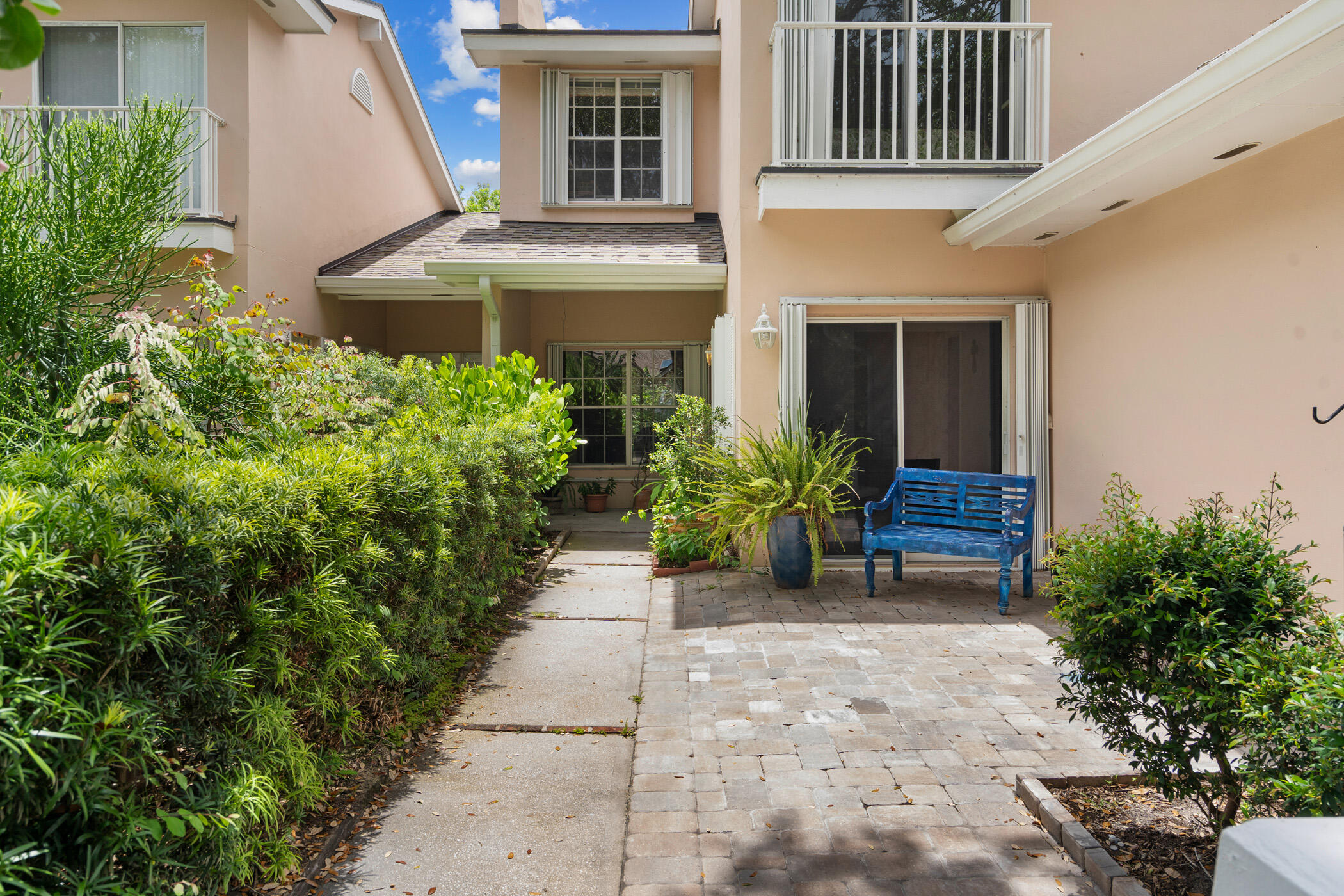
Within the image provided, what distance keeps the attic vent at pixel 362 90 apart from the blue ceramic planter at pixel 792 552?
28.2 ft

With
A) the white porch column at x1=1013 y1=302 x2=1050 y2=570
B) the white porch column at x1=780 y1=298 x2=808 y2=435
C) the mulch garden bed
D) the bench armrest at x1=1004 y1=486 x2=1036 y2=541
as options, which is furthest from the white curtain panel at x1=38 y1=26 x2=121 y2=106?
the mulch garden bed

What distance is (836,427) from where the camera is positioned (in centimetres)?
689

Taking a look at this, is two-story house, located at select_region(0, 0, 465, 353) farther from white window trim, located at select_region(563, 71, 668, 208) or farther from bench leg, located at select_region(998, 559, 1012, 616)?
bench leg, located at select_region(998, 559, 1012, 616)

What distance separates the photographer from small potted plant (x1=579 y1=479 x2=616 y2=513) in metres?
11.0

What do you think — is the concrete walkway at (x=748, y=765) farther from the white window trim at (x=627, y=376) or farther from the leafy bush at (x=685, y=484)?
the white window trim at (x=627, y=376)

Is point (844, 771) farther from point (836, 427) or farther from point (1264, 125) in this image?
point (836, 427)

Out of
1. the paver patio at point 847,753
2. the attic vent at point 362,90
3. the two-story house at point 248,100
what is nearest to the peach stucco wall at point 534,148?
the attic vent at point 362,90

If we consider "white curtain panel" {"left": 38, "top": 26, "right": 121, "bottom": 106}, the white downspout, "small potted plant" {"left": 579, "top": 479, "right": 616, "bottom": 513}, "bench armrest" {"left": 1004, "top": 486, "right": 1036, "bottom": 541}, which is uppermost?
"white curtain panel" {"left": 38, "top": 26, "right": 121, "bottom": 106}

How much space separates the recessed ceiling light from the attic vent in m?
10.1

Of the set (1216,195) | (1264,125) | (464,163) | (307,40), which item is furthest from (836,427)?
(464,163)

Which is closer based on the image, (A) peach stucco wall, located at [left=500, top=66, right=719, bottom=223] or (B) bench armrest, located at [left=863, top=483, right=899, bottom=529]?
(B) bench armrest, located at [left=863, top=483, right=899, bottom=529]

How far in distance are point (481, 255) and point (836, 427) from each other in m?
4.48

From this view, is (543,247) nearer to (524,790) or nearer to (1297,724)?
(524,790)

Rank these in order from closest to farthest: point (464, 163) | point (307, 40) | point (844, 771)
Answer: point (844, 771) < point (307, 40) < point (464, 163)
